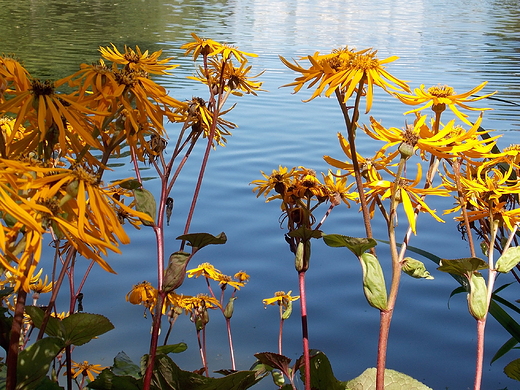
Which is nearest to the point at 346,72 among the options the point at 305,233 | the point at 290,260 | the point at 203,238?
the point at 305,233

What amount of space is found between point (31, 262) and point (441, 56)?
11.1 metres

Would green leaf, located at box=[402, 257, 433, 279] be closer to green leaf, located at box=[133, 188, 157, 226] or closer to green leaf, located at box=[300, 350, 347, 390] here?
green leaf, located at box=[300, 350, 347, 390]

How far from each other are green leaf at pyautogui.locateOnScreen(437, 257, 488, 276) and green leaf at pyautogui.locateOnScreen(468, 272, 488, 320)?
3 cm

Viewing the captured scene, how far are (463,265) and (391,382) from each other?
0.41 meters

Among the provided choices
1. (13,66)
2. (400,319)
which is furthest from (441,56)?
(13,66)

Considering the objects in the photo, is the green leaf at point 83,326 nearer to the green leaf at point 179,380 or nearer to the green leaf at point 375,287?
the green leaf at point 179,380

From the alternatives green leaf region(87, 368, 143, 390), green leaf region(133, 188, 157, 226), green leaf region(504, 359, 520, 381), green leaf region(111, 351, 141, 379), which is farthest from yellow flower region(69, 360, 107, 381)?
green leaf region(504, 359, 520, 381)

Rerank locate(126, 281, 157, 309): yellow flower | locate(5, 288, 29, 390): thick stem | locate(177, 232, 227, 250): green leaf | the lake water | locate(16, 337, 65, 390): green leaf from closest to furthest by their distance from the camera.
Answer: locate(5, 288, 29, 390): thick stem < locate(16, 337, 65, 390): green leaf < locate(177, 232, 227, 250): green leaf < locate(126, 281, 157, 309): yellow flower < the lake water

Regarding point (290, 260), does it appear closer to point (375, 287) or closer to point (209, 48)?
point (209, 48)

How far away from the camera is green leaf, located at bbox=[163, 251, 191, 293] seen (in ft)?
3.85

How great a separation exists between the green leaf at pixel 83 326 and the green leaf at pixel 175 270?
158mm

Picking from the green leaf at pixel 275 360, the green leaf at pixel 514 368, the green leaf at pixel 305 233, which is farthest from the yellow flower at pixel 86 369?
the green leaf at pixel 514 368

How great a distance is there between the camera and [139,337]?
237 centimetres

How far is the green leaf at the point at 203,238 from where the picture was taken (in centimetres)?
120
